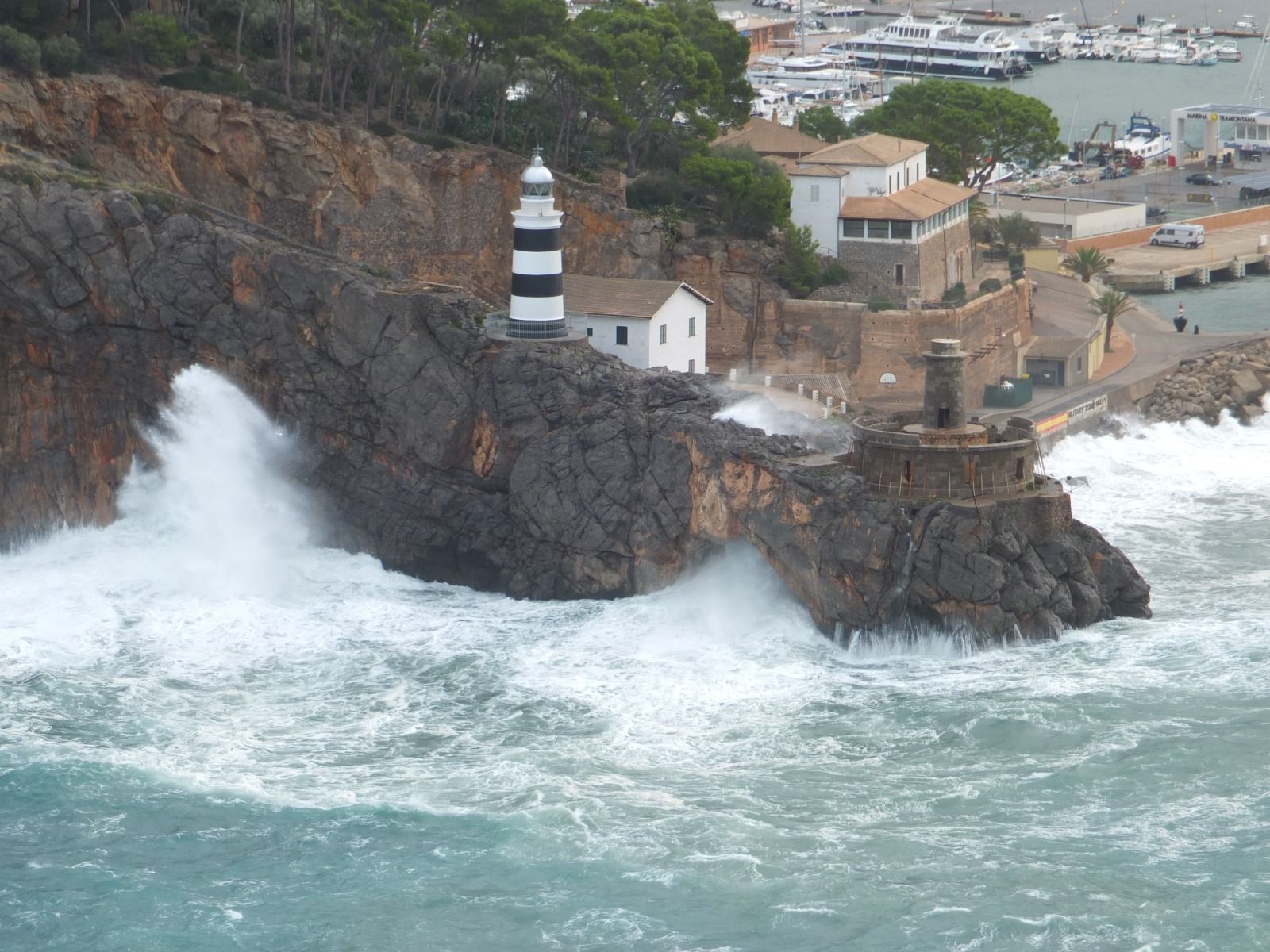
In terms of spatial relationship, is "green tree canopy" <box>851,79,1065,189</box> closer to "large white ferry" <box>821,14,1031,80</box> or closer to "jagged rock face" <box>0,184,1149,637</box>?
"jagged rock face" <box>0,184,1149,637</box>

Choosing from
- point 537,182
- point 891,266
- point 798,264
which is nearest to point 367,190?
point 537,182

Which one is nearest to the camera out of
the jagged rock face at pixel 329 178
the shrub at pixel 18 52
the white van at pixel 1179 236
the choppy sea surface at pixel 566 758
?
the choppy sea surface at pixel 566 758

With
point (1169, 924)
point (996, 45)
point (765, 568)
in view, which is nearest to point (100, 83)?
point (765, 568)

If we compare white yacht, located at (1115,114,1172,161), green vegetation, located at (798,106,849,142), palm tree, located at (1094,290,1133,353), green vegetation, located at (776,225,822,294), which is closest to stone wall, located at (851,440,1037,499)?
green vegetation, located at (776,225,822,294)

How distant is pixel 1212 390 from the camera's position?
65.5 metres

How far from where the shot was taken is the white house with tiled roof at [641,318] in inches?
2124

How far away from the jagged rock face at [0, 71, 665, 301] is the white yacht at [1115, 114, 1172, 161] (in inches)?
2203

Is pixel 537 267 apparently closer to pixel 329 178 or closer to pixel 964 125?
pixel 329 178

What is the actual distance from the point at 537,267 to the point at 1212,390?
80.0 feet

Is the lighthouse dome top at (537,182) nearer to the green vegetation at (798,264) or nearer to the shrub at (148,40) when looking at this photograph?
the shrub at (148,40)

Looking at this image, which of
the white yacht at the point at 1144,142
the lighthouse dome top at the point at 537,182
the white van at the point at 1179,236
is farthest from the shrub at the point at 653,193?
the white yacht at the point at 1144,142

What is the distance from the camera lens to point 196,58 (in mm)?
57281

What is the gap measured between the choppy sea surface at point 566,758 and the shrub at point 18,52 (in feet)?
30.4

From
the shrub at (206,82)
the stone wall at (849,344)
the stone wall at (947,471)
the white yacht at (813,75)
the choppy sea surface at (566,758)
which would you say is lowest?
the choppy sea surface at (566,758)
